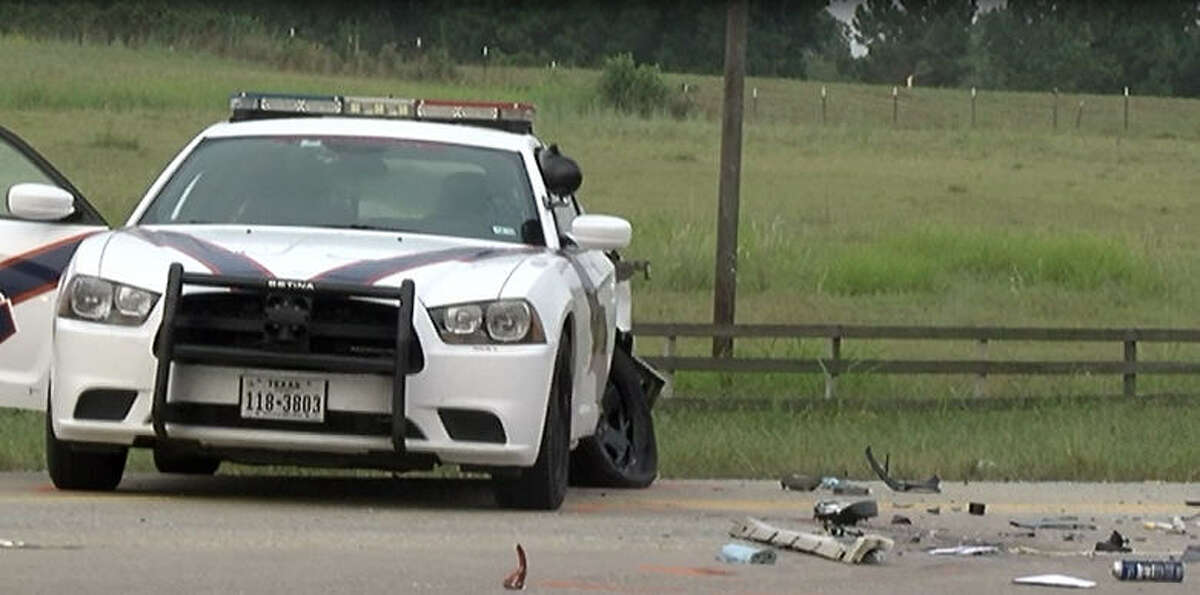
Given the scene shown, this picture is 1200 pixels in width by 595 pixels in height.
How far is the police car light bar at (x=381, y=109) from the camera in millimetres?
13242

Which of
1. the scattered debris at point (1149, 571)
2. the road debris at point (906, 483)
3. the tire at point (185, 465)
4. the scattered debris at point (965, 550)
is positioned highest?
the scattered debris at point (1149, 571)

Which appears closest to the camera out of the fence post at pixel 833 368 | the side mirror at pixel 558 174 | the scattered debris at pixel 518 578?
the scattered debris at pixel 518 578

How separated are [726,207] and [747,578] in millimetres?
17746

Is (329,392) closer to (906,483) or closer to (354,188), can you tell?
(354,188)

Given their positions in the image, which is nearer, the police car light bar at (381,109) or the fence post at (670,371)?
the police car light bar at (381,109)

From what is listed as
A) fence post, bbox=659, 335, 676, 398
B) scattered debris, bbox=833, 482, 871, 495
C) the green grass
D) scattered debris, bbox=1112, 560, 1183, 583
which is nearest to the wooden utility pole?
fence post, bbox=659, 335, 676, 398

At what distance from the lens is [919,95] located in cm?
10381

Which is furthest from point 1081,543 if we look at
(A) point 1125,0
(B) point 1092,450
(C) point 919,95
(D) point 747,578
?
(A) point 1125,0

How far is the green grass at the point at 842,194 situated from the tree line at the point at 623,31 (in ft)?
11.0

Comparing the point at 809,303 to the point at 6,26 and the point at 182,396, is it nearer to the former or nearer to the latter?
the point at 182,396

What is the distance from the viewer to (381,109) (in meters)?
13.4

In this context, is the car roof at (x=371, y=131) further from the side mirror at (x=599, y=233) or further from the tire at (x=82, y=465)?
the tire at (x=82, y=465)

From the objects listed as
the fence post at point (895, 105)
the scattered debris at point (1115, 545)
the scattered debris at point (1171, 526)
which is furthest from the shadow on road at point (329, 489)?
the fence post at point (895, 105)

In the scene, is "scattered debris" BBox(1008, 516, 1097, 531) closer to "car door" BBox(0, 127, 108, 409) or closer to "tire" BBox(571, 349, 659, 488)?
"tire" BBox(571, 349, 659, 488)
